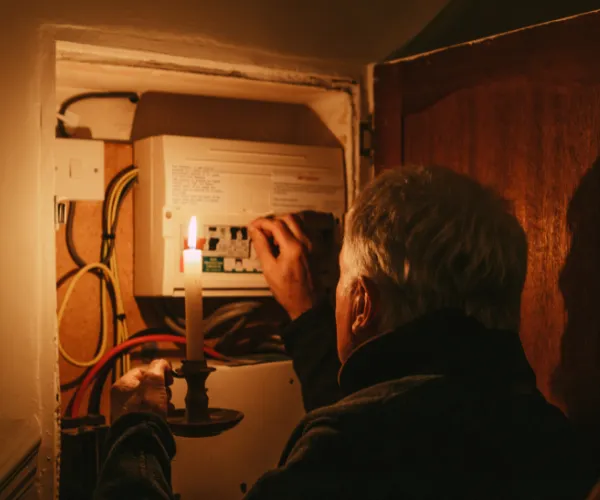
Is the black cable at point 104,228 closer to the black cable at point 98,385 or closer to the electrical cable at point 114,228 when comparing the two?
the electrical cable at point 114,228

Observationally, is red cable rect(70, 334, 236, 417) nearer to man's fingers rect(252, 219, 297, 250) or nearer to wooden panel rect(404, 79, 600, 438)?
man's fingers rect(252, 219, 297, 250)

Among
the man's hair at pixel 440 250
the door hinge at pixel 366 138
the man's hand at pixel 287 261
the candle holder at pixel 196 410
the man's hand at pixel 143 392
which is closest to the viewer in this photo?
the man's hair at pixel 440 250

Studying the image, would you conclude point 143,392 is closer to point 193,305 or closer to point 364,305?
point 193,305

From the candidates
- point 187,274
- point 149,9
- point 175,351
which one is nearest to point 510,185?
point 187,274

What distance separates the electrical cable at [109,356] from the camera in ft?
5.40

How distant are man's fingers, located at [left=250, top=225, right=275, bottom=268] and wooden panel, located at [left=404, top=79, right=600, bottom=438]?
1.46ft

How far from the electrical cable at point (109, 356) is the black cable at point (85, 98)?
494 millimetres

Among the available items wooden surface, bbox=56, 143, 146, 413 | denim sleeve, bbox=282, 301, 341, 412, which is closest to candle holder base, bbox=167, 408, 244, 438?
denim sleeve, bbox=282, 301, 341, 412

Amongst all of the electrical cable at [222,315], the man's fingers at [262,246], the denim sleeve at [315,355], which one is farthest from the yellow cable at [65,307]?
the denim sleeve at [315,355]

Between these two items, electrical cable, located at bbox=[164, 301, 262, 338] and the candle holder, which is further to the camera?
electrical cable, located at bbox=[164, 301, 262, 338]

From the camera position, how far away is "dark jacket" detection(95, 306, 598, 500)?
89cm

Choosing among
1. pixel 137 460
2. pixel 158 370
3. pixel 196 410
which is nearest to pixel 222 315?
pixel 158 370

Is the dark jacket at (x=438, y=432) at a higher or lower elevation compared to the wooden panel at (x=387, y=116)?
lower

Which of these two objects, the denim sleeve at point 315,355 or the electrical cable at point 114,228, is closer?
the denim sleeve at point 315,355
